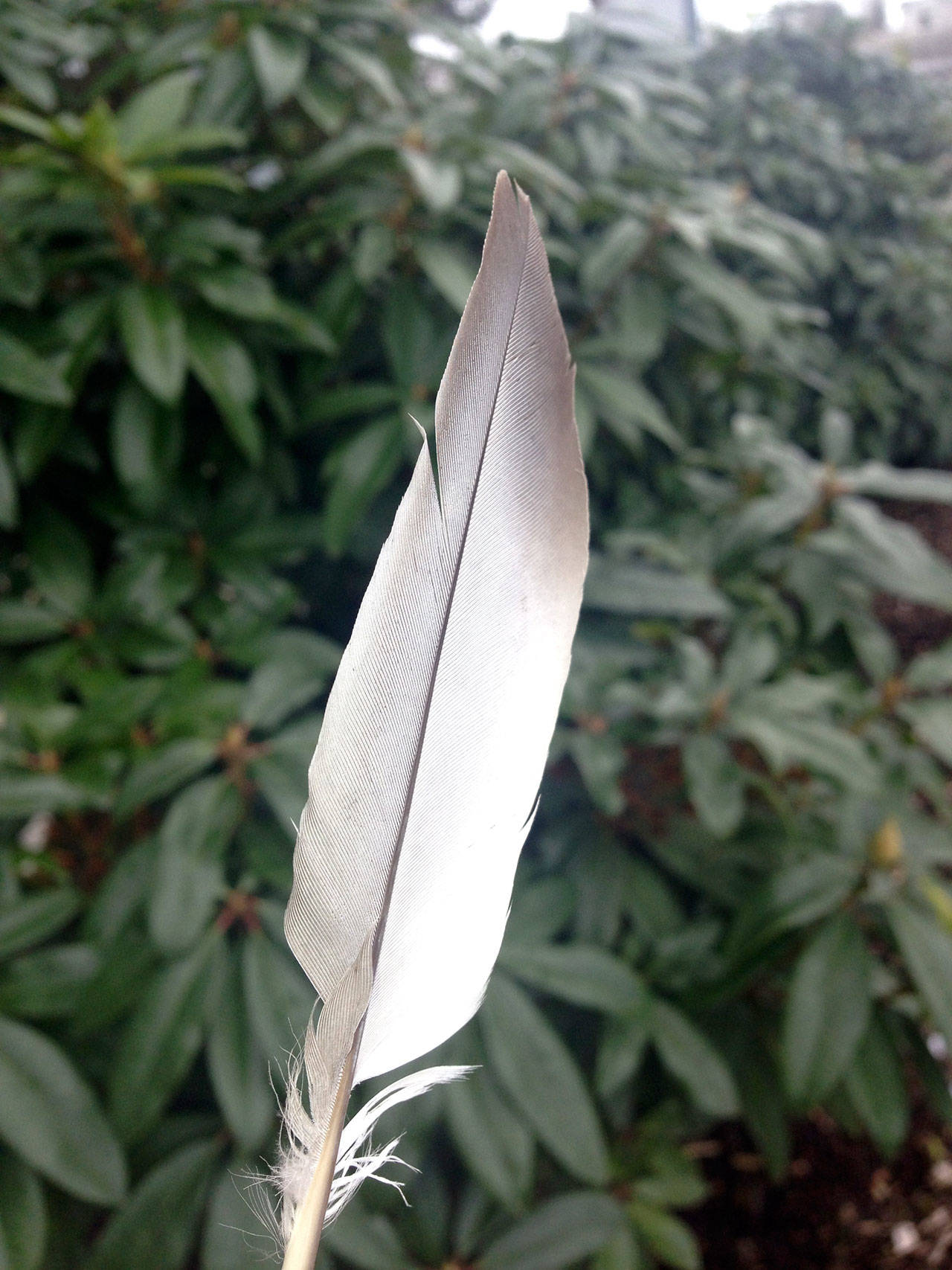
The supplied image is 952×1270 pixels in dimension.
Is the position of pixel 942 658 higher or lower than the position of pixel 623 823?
higher

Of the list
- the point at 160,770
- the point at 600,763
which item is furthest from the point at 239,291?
the point at 600,763

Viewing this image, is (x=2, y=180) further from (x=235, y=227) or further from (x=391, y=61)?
(x=391, y=61)

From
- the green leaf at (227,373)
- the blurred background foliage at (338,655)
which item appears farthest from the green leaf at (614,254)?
the green leaf at (227,373)

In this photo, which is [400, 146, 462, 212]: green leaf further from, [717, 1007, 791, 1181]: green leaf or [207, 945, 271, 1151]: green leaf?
[717, 1007, 791, 1181]: green leaf

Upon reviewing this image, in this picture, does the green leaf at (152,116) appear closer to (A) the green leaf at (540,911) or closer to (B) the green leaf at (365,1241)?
(A) the green leaf at (540,911)

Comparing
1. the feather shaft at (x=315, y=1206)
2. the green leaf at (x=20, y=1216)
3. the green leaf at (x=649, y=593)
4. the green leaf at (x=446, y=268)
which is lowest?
the green leaf at (x=20, y=1216)

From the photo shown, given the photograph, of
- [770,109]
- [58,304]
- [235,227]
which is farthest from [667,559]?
[770,109]

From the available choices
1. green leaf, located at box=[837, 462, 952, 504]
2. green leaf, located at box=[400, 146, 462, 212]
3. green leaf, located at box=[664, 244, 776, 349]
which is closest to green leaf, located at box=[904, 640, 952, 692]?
green leaf, located at box=[837, 462, 952, 504]
